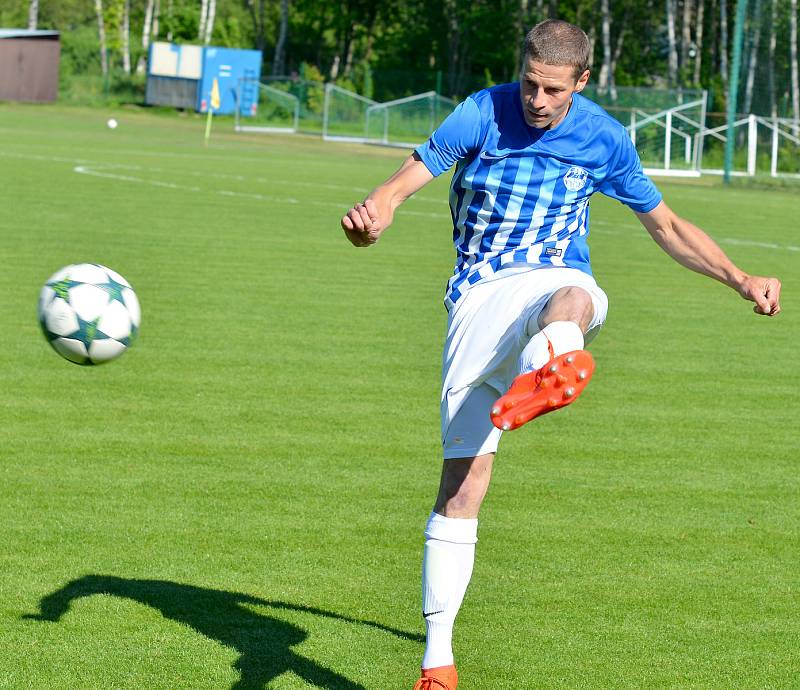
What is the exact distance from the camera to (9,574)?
5688 mm

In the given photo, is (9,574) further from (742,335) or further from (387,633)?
(742,335)

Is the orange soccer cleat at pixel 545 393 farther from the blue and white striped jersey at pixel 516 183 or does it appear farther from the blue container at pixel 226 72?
the blue container at pixel 226 72

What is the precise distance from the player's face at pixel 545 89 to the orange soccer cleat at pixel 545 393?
3.35ft

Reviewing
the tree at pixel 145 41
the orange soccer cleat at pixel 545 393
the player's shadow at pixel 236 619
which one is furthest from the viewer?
the tree at pixel 145 41

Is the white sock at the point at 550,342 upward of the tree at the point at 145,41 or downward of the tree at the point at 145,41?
downward

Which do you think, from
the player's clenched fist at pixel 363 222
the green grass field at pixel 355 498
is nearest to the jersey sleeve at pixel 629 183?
the player's clenched fist at pixel 363 222

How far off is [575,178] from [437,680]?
71.7 inches

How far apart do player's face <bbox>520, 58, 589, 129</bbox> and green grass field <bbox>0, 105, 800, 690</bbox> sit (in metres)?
1.93

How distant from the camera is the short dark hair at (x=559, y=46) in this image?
15.1 feet

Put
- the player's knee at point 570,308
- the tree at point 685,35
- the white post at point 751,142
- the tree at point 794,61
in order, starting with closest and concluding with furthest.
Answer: the player's knee at point 570,308 → the tree at point 794,61 → the white post at point 751,142 → the tree at point 685,35

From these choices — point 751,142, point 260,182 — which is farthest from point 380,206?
point 751,142

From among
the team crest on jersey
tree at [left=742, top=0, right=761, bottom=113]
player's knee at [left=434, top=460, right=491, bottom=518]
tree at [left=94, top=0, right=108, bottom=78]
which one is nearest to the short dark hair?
the team crest on jersey

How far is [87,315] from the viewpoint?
5793mm

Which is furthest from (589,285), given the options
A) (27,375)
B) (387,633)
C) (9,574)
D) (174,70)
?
(174,70)
